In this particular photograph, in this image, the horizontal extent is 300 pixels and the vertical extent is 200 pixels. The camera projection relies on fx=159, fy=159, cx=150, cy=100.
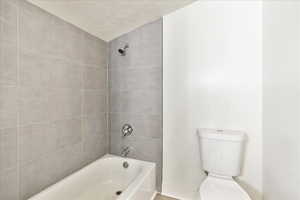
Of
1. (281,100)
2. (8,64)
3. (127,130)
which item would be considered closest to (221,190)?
(281,100)

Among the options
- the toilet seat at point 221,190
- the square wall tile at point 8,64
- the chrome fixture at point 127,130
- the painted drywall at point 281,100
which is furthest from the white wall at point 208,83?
the square wall tile at point 8,64

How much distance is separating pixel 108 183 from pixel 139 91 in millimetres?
1144

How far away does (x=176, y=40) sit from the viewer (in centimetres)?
180

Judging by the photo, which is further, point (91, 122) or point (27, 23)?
point (91, 122)

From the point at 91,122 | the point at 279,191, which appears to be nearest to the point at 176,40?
the point at 91,122

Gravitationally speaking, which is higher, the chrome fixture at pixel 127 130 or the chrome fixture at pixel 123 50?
the chrome fixture at pixel 123 50

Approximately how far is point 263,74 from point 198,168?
1.14 meters

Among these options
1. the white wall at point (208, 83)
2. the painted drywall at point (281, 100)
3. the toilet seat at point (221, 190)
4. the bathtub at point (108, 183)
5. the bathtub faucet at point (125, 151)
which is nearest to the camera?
the painted drywall at point (281, 100)

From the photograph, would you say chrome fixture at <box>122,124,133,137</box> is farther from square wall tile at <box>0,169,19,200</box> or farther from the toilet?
square wall tile at <box>0,169,19,200</box>

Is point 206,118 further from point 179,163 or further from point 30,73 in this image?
point 30,73

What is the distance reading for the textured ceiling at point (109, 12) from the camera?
1.38 meters

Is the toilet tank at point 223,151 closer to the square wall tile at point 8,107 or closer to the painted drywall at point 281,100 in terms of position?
the painted drywall at point 281,100

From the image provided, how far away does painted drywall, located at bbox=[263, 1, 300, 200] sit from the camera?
3.16 feet

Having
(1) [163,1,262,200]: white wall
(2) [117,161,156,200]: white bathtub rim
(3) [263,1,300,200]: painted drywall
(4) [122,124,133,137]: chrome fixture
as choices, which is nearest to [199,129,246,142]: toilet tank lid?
(1) [163,1,262,200]: white wall
